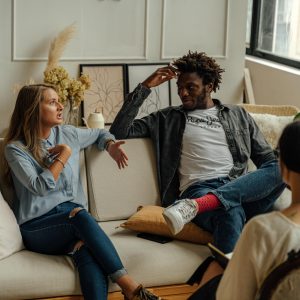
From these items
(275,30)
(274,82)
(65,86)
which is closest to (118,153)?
(65,86)

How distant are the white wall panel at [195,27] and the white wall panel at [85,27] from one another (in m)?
0.18

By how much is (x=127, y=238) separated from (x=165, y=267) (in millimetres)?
248

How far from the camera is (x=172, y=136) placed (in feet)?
10.4

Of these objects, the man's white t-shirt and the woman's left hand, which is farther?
the man's white t-shirt

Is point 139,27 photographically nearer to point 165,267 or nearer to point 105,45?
point 105,45

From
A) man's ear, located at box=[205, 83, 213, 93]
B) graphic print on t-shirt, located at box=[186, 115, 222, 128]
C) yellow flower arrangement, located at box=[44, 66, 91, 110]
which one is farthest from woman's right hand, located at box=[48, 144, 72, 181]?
yellow flower arrangement, located at box=[44, 66, 91, 110]

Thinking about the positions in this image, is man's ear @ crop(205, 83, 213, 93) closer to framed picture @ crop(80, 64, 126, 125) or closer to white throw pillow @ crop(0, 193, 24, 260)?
white throw pillow @ crop(0, 193, 24, 260)

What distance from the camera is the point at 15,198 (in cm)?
280

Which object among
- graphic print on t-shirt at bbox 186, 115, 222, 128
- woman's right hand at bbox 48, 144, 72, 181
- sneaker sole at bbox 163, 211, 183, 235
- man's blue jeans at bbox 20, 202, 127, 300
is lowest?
man's blue jeans at bbox 20, 202, 127, 300

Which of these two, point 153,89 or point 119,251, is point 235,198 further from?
point 153,89

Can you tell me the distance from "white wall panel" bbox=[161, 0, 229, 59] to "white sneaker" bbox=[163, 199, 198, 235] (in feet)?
7.42

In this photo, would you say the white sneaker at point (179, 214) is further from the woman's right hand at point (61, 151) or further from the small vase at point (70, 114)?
the small vase at point (70, 114)

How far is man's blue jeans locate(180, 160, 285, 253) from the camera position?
8.80ft

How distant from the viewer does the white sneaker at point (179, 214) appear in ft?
8.41
